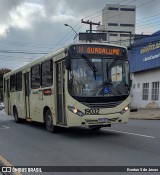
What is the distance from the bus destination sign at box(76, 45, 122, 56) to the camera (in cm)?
1289

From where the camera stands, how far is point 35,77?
1681 cm

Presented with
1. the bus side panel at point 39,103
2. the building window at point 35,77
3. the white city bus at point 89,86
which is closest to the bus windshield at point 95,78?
the white city bus at point 89,86

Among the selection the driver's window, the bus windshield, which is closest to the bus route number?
the bus windshield

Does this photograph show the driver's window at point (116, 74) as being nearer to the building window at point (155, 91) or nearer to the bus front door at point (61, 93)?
the bus front door at point (61, 93)

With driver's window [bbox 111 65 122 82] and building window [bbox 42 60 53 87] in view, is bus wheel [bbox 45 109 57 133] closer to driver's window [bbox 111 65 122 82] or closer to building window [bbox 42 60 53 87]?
building window [bbox 42 60 53 87]

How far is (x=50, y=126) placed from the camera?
14898mm

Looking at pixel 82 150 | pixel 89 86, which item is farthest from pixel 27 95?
pixel 82 150

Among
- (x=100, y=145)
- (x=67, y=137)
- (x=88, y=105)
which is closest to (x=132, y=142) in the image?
(x=100, y=145)

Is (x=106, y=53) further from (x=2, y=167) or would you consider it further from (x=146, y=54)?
(x=146, y=54)

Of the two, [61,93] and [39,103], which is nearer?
[61,93]

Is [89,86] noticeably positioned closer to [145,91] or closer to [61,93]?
[61,93]

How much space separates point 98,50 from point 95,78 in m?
1.08

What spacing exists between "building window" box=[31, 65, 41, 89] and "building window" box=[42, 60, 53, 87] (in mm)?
774

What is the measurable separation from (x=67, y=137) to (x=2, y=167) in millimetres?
5254
